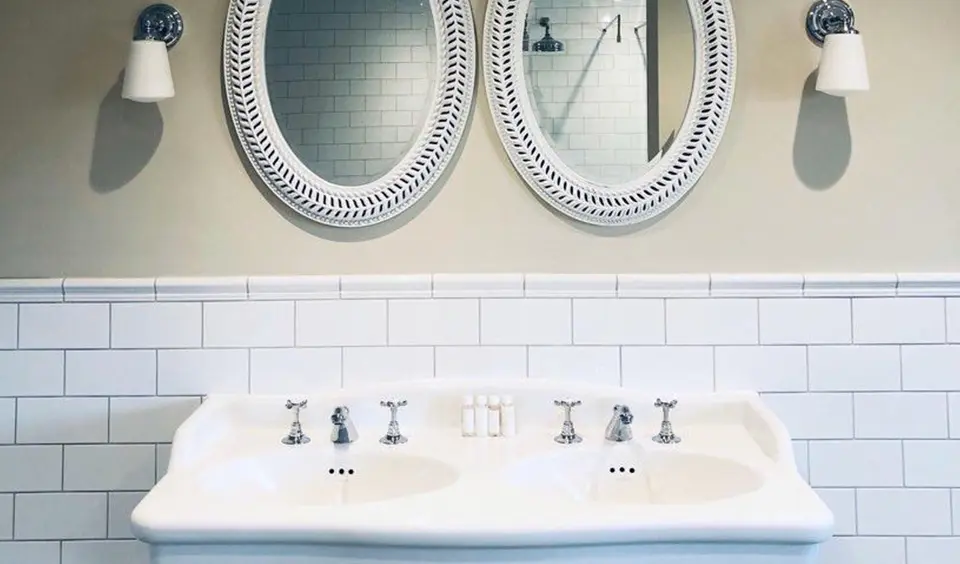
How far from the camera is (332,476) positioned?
1.58 m

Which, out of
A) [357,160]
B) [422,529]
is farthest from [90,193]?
[422,529]

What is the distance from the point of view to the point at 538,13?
1697 millimetres

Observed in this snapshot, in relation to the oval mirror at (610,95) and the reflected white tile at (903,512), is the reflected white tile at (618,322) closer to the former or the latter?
the oval mirror at (610,95)

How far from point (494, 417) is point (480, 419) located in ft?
0.09

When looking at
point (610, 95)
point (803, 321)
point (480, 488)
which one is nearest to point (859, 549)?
point (803, 321)

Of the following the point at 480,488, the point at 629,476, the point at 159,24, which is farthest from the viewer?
the point at 159,24

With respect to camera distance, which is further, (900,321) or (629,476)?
(900,321)

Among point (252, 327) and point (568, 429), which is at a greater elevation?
point (252, 327)

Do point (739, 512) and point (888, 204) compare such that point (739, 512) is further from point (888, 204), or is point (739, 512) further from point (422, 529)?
point (888, 204)

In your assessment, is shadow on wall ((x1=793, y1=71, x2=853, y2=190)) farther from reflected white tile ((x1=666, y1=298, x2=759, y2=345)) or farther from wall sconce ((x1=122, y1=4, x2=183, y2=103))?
wall sconce ((x1=122, y1=4, x2=183, y2=103))

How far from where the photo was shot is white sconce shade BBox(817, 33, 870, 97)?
161 centimetres

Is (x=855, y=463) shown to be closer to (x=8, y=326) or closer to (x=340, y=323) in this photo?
(x=340, y=323)

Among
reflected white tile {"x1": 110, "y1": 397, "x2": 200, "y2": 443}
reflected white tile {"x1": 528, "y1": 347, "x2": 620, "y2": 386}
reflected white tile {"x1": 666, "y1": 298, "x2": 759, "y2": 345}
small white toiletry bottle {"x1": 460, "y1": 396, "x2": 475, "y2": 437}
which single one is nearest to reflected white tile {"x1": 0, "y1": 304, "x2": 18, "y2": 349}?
reflected white tile {"x1": 110, "y1": 397, "x2": 200, "y2": 443}

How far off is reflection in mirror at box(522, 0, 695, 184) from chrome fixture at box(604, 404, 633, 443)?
45 cm
